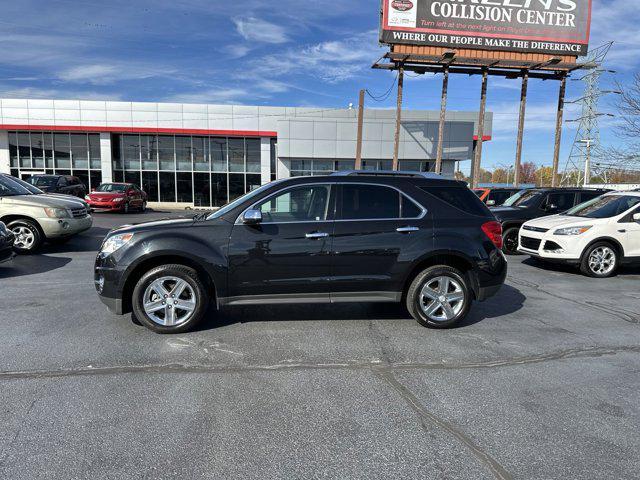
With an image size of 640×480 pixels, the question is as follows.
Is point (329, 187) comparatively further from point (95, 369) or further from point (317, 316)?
point (95, 369)

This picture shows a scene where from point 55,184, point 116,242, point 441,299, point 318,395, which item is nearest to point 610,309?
point 441,299

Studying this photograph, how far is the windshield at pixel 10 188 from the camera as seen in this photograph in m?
10.2

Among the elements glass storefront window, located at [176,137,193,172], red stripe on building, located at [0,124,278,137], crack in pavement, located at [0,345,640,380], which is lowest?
crack in pavement, located at [0,345,640,380]

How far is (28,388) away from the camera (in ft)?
11.6

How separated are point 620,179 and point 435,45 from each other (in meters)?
30.8

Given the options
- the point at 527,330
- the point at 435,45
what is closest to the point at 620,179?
the point at 435,45

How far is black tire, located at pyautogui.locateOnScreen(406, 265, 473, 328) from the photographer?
5180 millimetres

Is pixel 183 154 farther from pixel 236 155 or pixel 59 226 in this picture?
pixel 59 226

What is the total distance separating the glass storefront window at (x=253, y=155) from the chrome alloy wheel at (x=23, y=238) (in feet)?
69.1

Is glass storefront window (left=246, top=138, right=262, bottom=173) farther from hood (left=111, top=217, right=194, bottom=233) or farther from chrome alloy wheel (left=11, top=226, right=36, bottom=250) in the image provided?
hood (left=111, top=217, right=194, bottom=233)

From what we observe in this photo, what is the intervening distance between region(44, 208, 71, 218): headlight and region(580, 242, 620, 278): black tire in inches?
449

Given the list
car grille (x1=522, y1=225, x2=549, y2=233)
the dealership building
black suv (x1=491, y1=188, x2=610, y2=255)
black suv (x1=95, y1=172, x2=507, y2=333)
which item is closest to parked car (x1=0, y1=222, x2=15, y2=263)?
black suv (x1=95, y1=172, x2=507, y2=333)

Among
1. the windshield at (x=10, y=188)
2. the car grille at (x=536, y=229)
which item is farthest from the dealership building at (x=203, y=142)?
the car grille at (x=536, y=229)

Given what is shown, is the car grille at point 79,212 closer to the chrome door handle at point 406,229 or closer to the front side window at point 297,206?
the front side window at point 297,206
